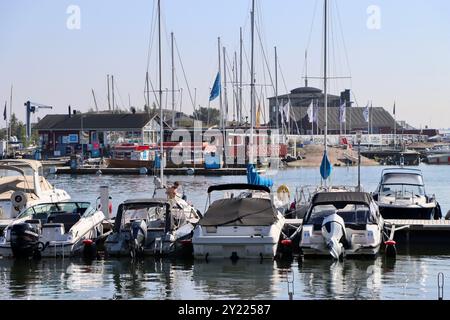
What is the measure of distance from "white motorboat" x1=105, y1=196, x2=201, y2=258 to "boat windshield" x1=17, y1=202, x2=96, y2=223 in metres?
1.77

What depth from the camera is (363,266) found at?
24.3 metres

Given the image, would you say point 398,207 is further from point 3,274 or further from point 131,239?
point 3,274

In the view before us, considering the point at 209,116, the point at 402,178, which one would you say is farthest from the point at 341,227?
the point at 209,116

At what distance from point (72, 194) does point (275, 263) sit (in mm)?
37252

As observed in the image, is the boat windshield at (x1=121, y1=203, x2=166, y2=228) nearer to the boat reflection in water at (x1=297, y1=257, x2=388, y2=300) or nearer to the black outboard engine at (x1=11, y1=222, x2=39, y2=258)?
the black outboard engine at (x1=11, y1=222, x2=39, y2=258)

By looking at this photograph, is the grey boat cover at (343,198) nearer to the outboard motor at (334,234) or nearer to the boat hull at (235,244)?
the outboard motor at (334,234)

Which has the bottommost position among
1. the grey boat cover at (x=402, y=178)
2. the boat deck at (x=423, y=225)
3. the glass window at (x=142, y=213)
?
the boat deck at (x=423, y=225)

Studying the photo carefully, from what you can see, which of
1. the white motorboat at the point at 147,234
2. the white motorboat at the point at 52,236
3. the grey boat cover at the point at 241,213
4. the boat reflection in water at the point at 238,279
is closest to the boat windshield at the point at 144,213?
the white motorboat at the point at 147,234

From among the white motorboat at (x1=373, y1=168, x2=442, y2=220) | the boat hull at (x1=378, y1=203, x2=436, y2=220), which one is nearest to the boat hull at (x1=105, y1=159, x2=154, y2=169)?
the white motorboat at (x1=373, y1=168, x2=442, y2=220)

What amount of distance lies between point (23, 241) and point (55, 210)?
4022mm

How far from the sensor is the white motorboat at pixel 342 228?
24.3 metres

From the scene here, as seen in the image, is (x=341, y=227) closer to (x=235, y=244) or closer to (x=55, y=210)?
(x=235, y=244)

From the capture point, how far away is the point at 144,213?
93.2 ft
